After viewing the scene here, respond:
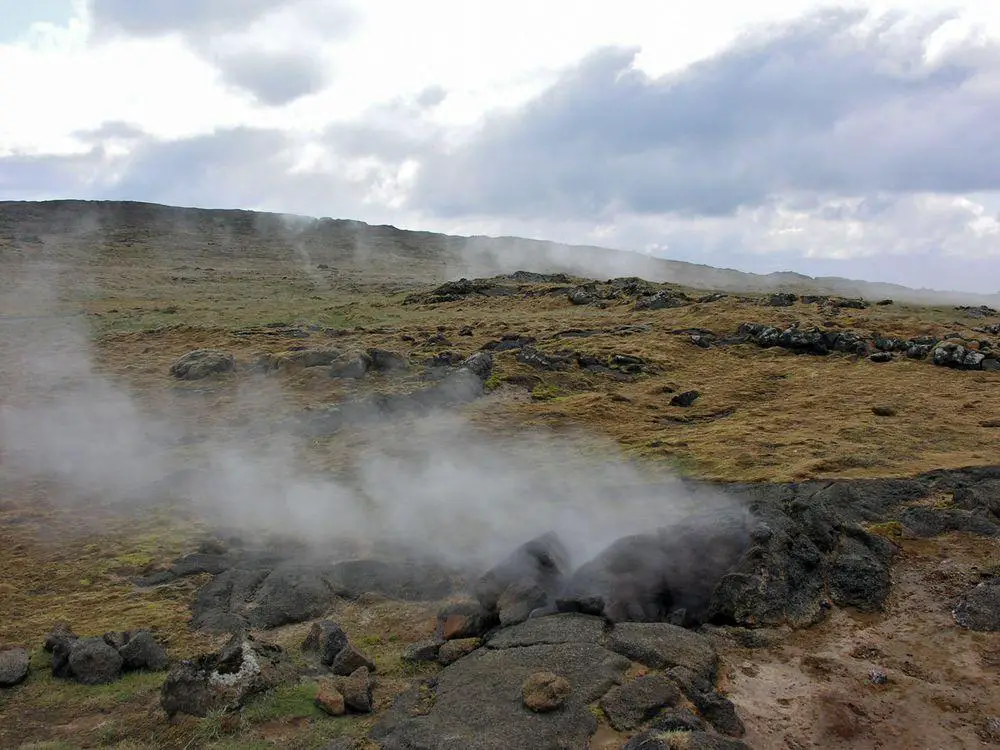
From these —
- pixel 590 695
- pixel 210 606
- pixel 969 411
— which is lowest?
pixel 210 606

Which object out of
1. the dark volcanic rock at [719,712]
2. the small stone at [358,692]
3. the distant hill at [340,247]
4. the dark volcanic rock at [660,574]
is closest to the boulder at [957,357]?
the dark volcanic rock at [660,574]

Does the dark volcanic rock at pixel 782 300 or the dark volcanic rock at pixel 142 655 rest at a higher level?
the dark volcanic rock at pixel 782 300

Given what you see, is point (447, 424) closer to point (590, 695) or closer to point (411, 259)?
point (590, 695)

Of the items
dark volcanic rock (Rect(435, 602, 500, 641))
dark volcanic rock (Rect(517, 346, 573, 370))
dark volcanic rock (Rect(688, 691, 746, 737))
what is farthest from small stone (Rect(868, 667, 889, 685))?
dark volcanic rock (Rect(517, 346, 573, 370))

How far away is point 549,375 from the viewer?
15.7 metres

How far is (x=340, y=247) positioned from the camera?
53.4m

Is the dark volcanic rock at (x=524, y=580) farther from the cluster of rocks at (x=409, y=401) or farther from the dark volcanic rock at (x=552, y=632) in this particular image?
the cluster of rocks at (x=409, y=401)

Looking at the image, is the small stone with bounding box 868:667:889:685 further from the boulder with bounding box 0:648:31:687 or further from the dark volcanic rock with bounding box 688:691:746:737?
the boulder with bounding box 0:648:31:687

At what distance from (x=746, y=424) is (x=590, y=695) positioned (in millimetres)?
7987

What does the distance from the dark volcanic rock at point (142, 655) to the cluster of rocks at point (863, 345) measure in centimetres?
1557

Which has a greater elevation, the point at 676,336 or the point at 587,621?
the point at 676,336

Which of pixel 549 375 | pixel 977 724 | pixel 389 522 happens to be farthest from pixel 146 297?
pixel 977 724

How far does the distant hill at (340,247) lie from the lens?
44.2 meters

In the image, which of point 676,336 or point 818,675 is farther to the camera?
point 676,336
